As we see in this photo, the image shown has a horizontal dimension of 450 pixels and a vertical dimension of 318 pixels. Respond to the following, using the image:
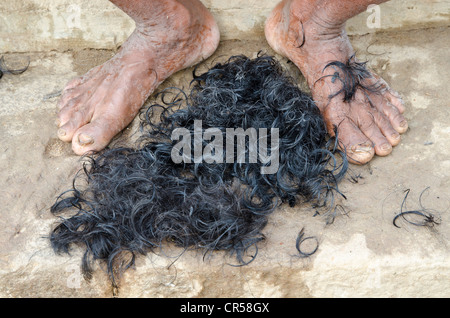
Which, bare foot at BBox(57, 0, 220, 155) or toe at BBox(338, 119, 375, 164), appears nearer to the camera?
toe at BBox(338, 119, 375, 164)

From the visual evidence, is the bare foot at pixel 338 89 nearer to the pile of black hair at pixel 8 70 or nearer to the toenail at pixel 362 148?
the toenail at pixel 362 148

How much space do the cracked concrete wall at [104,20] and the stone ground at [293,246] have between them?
65 centimetres

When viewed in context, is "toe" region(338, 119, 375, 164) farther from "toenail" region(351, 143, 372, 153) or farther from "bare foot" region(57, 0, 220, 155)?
"bare foot" region(57, 0, 220, 155)

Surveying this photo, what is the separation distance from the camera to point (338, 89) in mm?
2084

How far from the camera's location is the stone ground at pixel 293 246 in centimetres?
170

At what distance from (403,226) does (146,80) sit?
1188 millimetres

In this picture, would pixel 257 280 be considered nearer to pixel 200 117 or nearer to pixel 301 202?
pixel 301 202

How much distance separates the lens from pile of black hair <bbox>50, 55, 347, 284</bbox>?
174 cm

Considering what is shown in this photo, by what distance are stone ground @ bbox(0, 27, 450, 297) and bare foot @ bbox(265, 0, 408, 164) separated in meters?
0.07

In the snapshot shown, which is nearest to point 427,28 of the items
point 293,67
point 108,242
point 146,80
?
point 293,67

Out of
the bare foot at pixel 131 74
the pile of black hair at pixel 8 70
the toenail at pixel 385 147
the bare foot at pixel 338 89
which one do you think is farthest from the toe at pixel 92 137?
the toenail at pixel 385 147

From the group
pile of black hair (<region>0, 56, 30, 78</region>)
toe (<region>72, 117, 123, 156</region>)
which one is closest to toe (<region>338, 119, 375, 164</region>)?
toe (<region>72, 117, 123, 156</region>)

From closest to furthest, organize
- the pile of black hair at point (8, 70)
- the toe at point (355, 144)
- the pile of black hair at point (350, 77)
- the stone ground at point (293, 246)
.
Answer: the stone ground at point (293, 246) < the toe at point (355, 144) < the pile of black hair at point (350, 77) < the pile of black hair at point (8, 70)

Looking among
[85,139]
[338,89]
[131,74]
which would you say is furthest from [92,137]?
[338,89]
